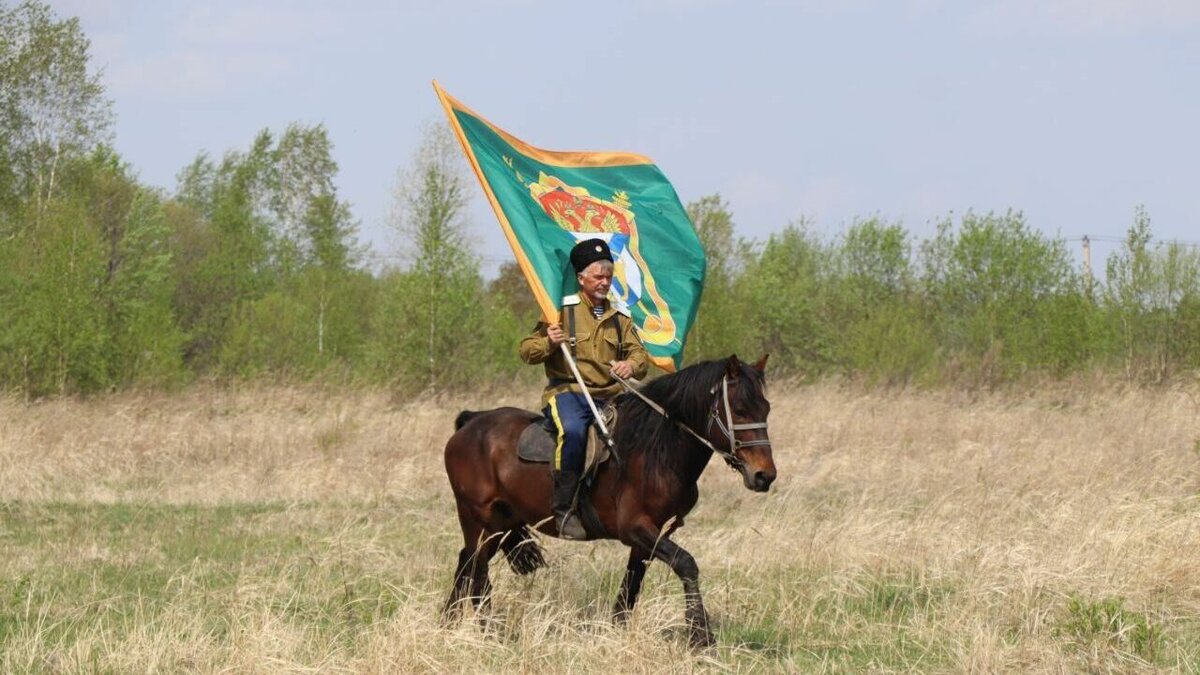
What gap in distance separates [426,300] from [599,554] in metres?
19.0

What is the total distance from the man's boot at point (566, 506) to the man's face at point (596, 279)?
1.09 m

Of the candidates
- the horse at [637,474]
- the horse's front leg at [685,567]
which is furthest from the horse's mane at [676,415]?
the horse's front leg at [685,567]

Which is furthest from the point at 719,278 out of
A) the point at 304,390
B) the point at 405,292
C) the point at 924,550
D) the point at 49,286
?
the point at 924,550

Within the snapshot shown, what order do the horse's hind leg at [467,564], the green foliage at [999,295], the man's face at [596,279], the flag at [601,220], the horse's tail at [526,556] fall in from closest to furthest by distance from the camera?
the man's face at [596,279] < the horse's hind leg at [467,564] < the horse's tail at [526,556] < the flag at [601,220] < the green foliage at [999,295]

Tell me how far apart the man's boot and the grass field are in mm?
469

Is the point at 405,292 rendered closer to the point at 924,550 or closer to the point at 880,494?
the point at 880,494

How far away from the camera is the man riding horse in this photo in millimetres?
8383

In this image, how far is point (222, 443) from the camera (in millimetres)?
17938

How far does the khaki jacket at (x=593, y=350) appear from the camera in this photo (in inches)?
340

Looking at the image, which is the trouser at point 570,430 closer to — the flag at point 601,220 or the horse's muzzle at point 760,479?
the flag at point 601,220

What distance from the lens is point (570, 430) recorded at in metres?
8.37

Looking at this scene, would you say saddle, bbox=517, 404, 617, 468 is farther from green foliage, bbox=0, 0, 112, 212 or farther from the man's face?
green foliage, bbox=0, 0, 112, 212

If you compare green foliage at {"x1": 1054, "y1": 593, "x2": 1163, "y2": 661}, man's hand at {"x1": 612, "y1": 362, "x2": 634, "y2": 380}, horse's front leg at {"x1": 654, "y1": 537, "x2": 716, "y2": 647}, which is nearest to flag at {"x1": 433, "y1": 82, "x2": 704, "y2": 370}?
man's hand at {"x1": 612, "y1": 362, "x2": 634, "y2": 380}

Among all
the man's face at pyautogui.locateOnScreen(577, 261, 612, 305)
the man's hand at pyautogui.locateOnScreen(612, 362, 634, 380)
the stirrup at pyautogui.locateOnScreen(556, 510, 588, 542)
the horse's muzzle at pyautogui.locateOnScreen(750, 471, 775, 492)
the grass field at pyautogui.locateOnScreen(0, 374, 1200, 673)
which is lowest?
the grass field at pyautogui.locateOnScreen(0, 374, 1200, 673)
